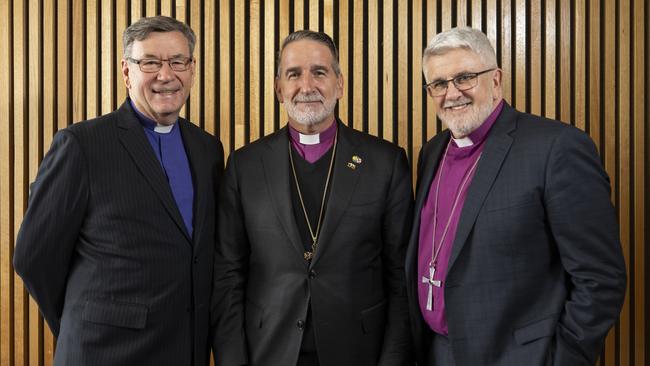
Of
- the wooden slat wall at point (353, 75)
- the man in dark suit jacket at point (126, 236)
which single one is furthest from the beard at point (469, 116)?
the wooden slat wall at point (353, 75)

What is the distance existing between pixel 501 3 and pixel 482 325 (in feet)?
6.95

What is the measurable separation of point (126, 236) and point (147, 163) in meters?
0.28

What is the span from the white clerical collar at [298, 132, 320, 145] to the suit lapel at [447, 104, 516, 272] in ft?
2.29

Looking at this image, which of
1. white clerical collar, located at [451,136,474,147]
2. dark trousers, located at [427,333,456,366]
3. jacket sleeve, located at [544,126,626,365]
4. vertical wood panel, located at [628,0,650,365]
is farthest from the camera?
vertical wood panel, located at [628,0,650,365]

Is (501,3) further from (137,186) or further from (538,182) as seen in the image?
(137,186)

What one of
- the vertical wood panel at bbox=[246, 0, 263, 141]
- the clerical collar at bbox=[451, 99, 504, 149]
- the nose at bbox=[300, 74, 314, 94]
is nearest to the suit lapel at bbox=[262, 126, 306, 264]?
the nose at bbox=[300, 74, 314, 94]

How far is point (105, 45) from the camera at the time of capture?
3500 mm

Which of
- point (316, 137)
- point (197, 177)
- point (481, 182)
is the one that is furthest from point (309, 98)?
point (481, 182)

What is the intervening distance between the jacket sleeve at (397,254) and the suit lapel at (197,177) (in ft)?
2.37

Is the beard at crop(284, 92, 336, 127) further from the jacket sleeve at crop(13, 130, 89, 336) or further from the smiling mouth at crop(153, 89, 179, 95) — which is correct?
the jacket sleeve at crop(13, 130, 89, 336)

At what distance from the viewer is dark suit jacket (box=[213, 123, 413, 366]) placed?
2182 millimetres

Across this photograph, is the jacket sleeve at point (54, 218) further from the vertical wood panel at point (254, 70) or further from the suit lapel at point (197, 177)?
the vertical wood panel at point (254, 70)

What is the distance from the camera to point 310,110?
2338 millimetres

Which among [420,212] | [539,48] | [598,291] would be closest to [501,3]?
[539,48]
